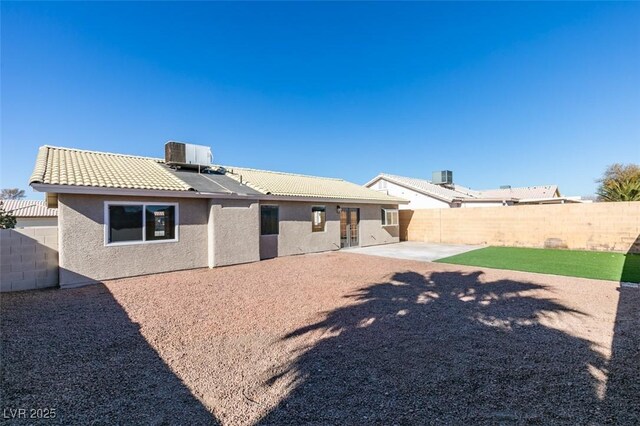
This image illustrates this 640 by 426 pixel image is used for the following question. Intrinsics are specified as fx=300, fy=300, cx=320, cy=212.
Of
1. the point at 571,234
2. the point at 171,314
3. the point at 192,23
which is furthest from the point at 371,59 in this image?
the point at 171,314

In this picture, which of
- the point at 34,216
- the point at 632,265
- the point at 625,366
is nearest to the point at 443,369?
the point at 625,366

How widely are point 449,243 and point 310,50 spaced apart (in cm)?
1577

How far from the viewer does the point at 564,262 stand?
42.1ft

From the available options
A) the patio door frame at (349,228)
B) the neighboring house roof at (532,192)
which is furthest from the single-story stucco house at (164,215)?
the neighboring house roof at (532,192)

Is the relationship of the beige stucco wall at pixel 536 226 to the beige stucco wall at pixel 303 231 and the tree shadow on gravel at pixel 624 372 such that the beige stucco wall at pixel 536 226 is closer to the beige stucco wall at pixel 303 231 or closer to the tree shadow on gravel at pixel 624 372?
the beige stucco wall at pixel 303 231

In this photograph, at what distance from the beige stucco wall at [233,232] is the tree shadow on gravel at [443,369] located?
6869 mm

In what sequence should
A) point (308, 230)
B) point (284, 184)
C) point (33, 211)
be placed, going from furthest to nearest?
point (33, 211), point (284, 184), point (308, 230)

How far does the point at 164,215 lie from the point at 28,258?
150 inches

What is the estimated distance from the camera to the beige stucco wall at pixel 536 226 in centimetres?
1543

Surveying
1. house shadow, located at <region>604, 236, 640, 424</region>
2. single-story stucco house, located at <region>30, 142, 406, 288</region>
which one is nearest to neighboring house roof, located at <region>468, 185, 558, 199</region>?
single-story stucco house, located at <region>30, 142, 406, 288</region>

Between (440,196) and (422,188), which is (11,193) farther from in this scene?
(440,196)

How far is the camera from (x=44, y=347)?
486cm

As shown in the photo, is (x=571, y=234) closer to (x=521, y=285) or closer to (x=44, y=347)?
(x=521, y=285)

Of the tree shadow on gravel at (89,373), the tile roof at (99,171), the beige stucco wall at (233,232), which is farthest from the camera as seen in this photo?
the beige stucco wall at (233,232)
